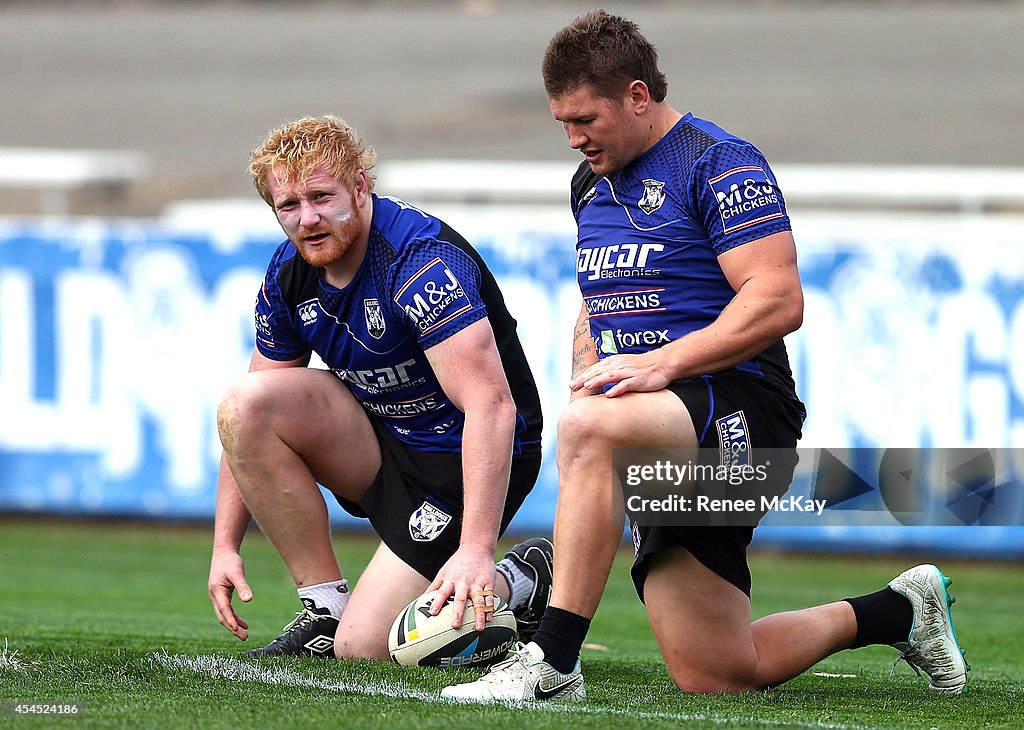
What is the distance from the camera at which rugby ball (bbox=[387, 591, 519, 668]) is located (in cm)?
442

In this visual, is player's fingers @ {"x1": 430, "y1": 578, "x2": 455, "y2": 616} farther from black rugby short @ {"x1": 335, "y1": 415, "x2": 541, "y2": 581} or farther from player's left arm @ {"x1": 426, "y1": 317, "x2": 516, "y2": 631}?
black rugby short @ {"x1": 335, "y1": 415, "x2": 541, "y2": 581}

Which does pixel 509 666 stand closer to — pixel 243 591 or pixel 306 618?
pixel 243 591

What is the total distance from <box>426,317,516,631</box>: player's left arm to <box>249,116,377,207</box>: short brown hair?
1.98 ft

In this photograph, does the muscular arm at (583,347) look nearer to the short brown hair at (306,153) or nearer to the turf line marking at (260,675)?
the short brown hair at (306,153)

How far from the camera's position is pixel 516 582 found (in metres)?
4.94

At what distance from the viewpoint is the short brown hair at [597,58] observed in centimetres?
395

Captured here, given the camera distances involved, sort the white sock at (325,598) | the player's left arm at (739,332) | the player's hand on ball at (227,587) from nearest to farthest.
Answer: the player's left arm at (739,332), the player's hand on ball at (227,587), the white sock at (325,598)

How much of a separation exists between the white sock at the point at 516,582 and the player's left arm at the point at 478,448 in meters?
0.67

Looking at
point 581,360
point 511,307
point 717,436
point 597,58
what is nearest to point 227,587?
point 581,360

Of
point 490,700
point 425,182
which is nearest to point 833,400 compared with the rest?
point 425,182

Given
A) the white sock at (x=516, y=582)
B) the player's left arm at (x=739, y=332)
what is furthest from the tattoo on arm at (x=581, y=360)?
the white sock at (x=516, y=582)

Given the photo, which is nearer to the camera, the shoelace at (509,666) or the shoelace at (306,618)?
the shoelace at (509,666)

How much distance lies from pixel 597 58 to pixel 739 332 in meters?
0.79

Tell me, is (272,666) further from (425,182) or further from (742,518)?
(425,182)
